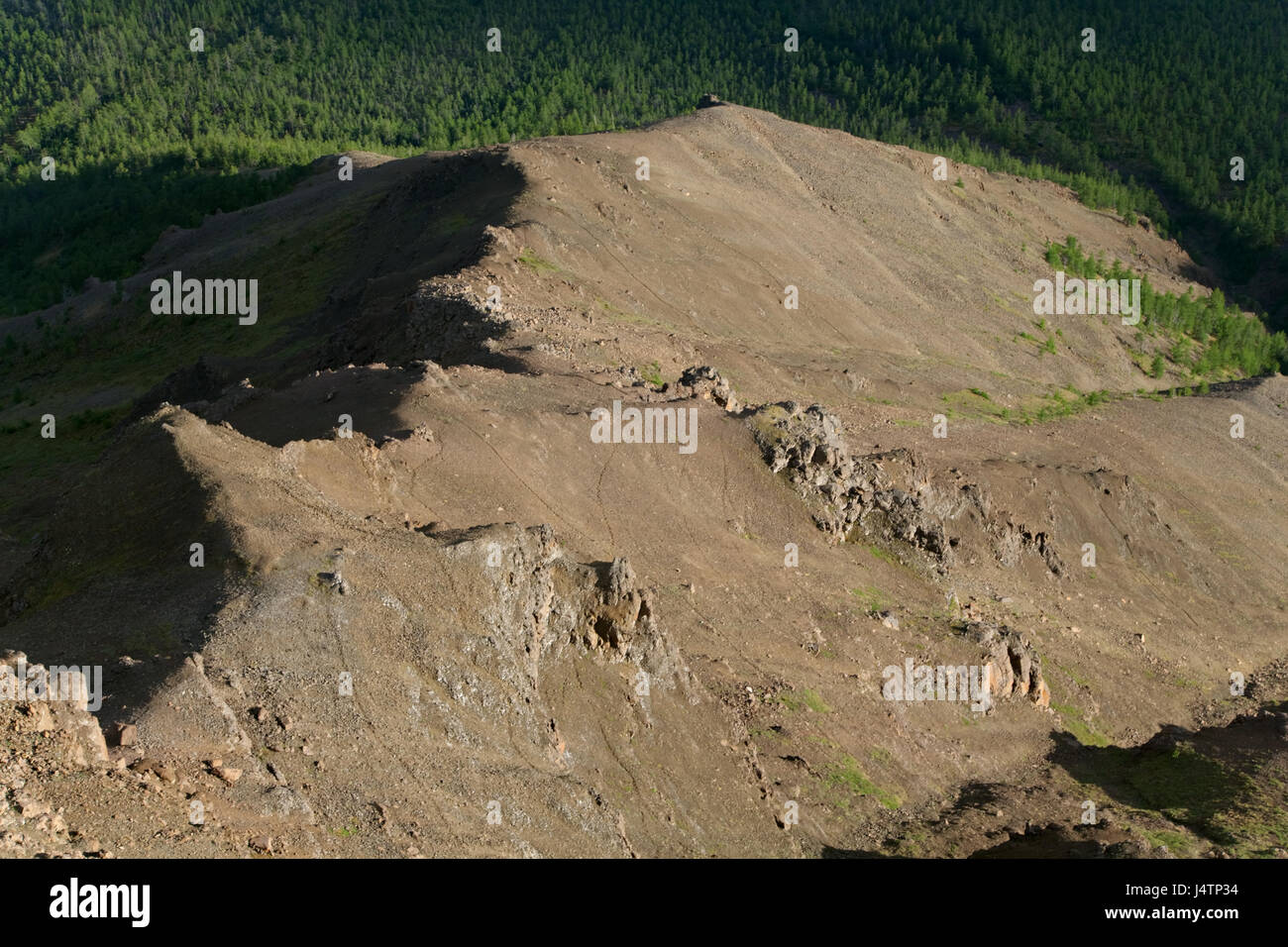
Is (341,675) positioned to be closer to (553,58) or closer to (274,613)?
(274,613)

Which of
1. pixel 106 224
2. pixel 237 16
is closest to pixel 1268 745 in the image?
pixel 106 224

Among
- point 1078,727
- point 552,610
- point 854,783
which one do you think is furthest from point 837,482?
point 552,610

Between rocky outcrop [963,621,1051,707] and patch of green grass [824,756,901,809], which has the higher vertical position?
rocky outcrop [963,621,1051,707]

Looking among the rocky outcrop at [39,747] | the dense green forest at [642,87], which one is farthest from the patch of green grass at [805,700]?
the dense green forest at [642,87]

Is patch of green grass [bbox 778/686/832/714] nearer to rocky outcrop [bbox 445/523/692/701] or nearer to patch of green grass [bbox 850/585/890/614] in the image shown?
rocky outcrop [bbox 445/523/692/701]

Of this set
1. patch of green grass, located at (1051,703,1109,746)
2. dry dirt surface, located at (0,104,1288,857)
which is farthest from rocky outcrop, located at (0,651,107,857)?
patch of green grass, located at (1051,703,1109,746)
